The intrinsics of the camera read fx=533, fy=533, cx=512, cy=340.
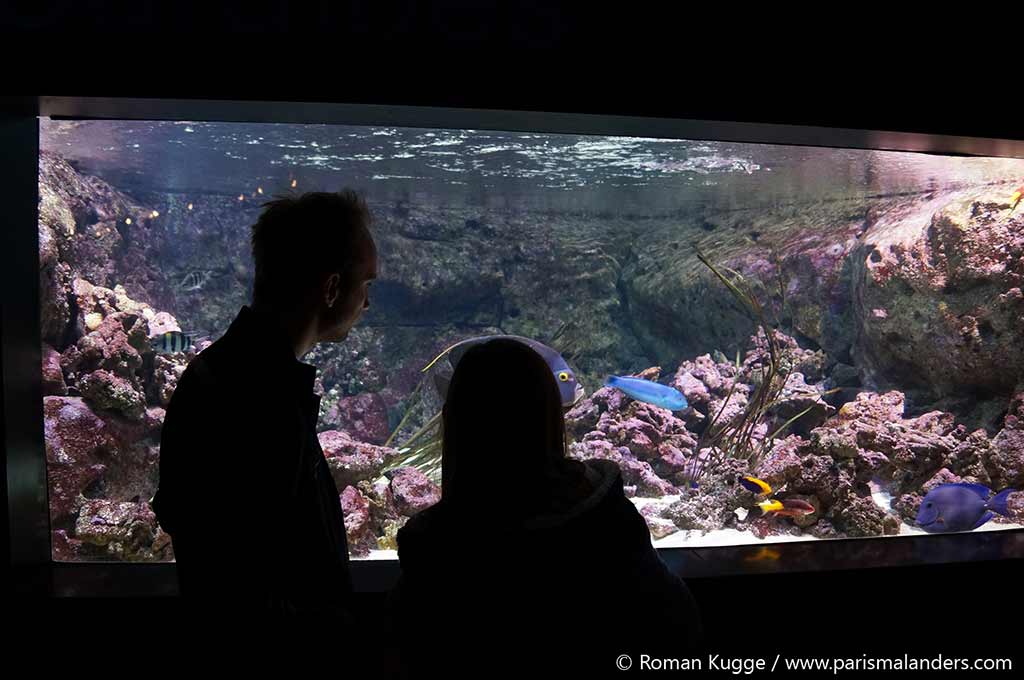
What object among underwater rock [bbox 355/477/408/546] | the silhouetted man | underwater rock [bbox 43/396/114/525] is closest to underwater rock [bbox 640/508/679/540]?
underwater rock [bbox 355/477/408/546]

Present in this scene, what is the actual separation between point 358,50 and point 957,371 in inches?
252

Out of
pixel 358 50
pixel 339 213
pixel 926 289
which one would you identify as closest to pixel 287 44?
pixel 358 50

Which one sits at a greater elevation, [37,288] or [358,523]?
→ [37,288]

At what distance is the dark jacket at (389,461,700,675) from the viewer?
3.84 feet

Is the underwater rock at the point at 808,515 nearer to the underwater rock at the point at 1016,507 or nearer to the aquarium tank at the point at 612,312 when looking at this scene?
the aquarium tank at the point at 612,312

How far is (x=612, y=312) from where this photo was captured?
9.05 meters

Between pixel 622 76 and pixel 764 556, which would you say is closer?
pixel 622 76

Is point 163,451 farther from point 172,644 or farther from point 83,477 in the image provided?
point 83,477

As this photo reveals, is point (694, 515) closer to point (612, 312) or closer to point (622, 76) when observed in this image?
point (622, 76)

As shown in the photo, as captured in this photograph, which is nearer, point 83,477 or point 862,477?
point 83,477

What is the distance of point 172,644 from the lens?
6.90 ft

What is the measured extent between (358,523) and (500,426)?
292 centimetres

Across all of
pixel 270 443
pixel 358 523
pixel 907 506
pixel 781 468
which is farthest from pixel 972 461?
pixel 270 443

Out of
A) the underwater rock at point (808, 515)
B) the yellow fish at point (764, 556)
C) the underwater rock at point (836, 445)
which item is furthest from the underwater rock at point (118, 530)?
the underwater rock at point (836, 445)
